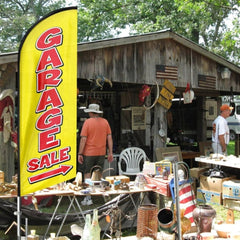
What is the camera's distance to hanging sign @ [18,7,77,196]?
9.90 feet

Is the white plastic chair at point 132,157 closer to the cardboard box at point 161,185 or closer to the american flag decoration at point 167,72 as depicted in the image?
the american flag decoration at point 167,72

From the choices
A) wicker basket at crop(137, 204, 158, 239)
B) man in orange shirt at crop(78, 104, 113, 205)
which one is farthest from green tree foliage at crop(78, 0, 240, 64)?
wicker basket at crop(137, 204, 158, 239)

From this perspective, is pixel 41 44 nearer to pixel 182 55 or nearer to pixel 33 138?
pixel 33 138

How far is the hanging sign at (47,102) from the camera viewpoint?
302cm

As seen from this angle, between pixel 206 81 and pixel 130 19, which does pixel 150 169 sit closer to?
pixel 206 81

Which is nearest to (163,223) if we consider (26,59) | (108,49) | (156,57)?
(26,59)

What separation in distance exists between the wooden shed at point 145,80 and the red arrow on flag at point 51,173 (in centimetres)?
288

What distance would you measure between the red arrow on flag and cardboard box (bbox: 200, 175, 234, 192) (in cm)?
442

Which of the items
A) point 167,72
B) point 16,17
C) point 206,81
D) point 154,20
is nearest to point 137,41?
point 167,72

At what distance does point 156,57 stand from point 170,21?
38.9ft

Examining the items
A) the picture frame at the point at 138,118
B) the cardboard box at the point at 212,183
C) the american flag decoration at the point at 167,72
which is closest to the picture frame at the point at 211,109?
the picture frame at the point at 138,118

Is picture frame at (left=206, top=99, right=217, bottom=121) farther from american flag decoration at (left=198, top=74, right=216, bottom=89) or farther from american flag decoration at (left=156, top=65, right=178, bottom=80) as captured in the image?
american flag decoration at (left=156, top=65, right=178, bottom=80)

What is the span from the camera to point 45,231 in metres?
4.71

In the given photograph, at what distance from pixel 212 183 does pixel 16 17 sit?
20.4 m
